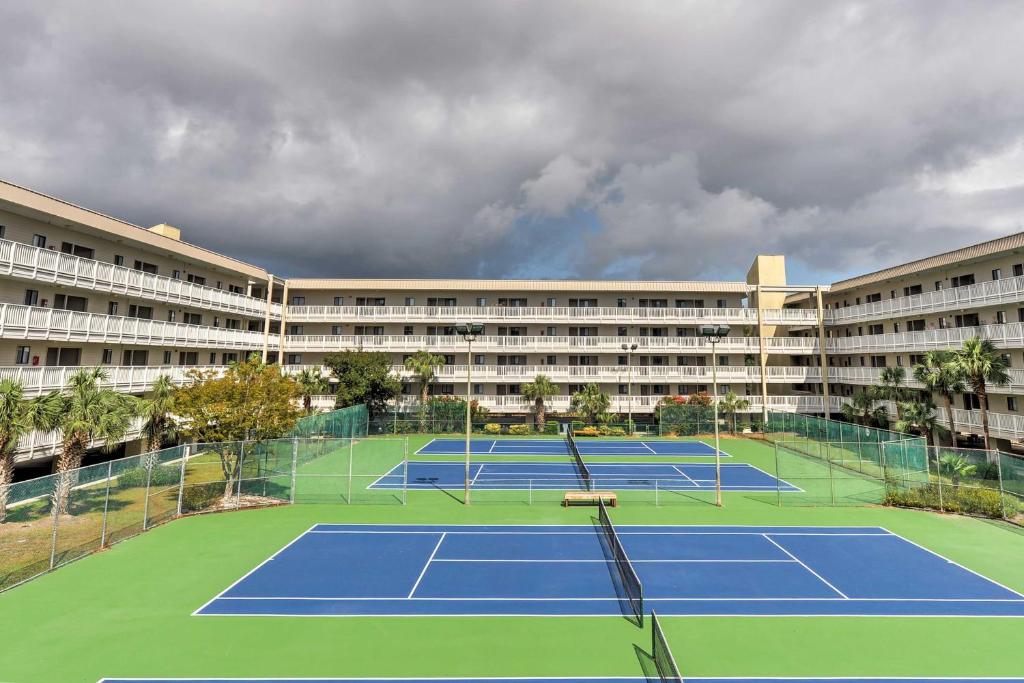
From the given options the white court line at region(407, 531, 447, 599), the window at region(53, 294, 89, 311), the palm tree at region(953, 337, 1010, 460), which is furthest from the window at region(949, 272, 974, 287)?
the window at region(53, 294, 89, 311)

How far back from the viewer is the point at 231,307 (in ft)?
132

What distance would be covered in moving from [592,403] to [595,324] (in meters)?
8.42

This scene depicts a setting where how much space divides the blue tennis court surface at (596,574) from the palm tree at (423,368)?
82.9 ft

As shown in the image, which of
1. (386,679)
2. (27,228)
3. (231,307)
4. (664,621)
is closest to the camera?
(386,679)

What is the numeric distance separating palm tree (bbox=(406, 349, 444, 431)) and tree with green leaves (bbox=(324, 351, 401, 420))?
2095 mm

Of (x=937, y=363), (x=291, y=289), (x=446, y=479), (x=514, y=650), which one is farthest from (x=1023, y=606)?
(x=291, y=289)

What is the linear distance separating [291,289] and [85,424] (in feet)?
110

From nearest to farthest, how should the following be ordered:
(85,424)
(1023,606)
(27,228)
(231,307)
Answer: (1023,606) < (85,424) < (27,228) < (231,307)

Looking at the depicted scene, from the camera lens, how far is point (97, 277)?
26578mm

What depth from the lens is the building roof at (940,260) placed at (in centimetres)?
3089

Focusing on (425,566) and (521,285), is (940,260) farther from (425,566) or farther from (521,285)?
(425,566)

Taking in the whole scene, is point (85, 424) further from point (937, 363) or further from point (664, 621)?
point (937, 363)

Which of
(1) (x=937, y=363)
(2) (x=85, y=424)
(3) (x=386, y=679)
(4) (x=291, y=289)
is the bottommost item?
(3) (x=386, y=679)

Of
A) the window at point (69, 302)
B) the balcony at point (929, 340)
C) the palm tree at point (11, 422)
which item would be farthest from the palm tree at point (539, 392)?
the palm tree at point (11, 422)
